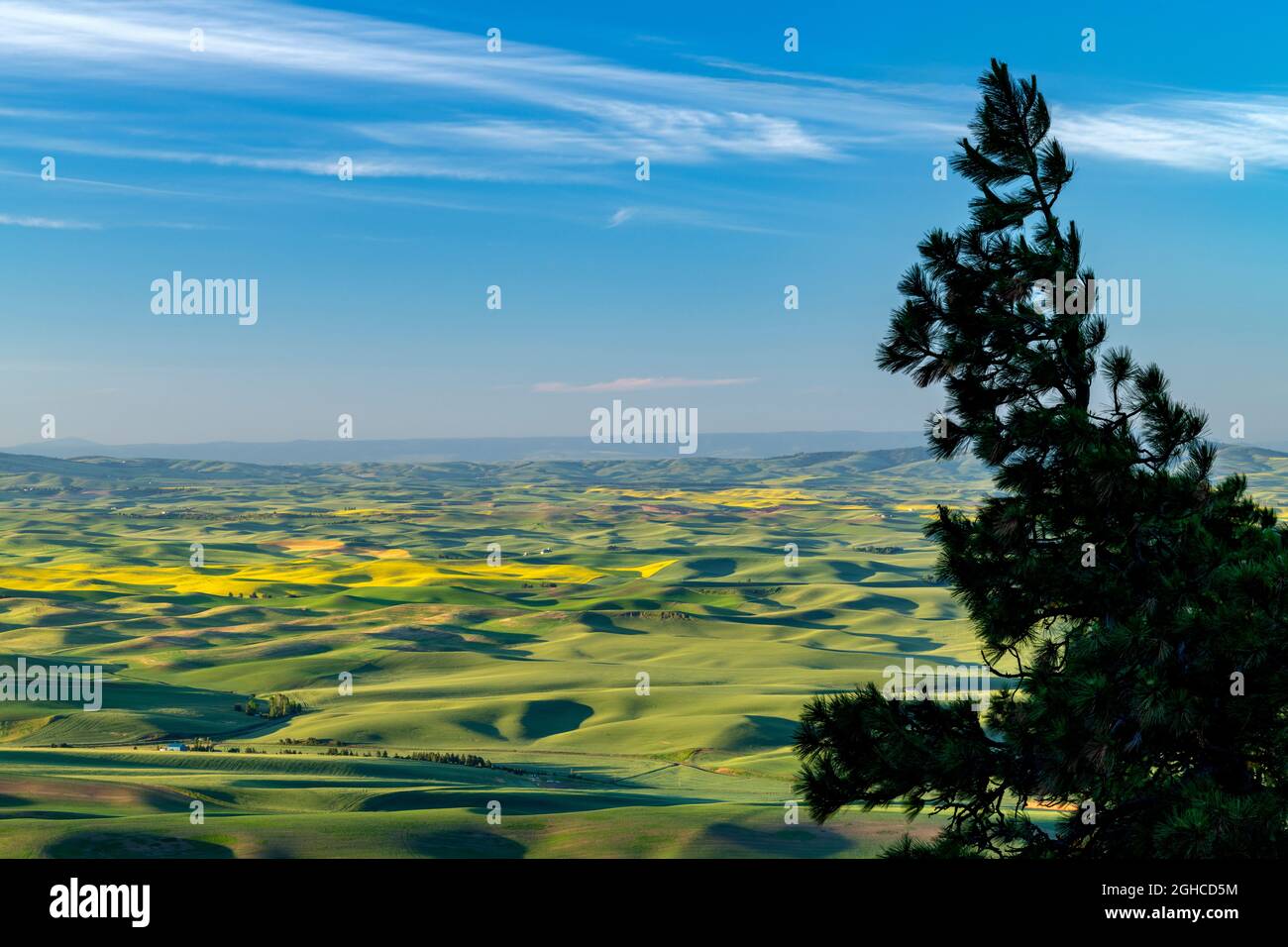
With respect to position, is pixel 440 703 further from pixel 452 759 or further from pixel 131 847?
pixel 131 847

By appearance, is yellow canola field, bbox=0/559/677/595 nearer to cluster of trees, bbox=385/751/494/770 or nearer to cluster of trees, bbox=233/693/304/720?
cluster of trees, bbox=233/693/304/720

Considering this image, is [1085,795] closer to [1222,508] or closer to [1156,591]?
[1156,591]

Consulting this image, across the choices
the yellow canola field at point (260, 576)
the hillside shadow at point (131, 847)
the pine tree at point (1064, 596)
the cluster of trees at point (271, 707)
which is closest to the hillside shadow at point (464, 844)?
the hillside shadow at point (131, 847)

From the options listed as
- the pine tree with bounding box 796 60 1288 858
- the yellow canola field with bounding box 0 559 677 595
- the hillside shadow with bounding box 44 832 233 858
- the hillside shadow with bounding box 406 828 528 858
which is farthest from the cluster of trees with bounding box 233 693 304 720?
the pine tree with bounding box 796 60 1288 858

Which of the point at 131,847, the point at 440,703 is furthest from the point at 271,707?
the point at 131,847

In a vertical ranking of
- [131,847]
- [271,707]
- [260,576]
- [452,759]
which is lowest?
[260,576]

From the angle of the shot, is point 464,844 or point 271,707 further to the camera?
point 271,707
